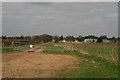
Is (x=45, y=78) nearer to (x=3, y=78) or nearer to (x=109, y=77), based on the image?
(x=3, y=78)

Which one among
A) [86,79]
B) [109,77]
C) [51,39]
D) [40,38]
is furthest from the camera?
[51,39]

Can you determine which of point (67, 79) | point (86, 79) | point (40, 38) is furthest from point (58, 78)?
point (40, 38)

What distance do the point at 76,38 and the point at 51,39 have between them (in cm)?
1529

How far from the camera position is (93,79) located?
12320mm

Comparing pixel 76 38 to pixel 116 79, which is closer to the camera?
pixel 116 79

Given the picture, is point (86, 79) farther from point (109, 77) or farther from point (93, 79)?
point (109, 77)

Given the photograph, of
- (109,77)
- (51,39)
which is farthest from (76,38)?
(109,77)

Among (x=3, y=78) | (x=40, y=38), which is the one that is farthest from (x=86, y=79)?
(x=40, y=38)

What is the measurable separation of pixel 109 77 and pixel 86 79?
4.47 ft

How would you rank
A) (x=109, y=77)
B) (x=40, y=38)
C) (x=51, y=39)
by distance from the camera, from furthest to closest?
(x=51, y=39)
(x=40, y=38)
(x=109, y=77)

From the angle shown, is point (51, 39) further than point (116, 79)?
Yes

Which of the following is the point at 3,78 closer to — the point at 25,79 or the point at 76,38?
the point at 25,79

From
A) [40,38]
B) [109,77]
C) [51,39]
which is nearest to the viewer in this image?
[109,77]

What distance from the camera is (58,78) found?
40.8 ft
